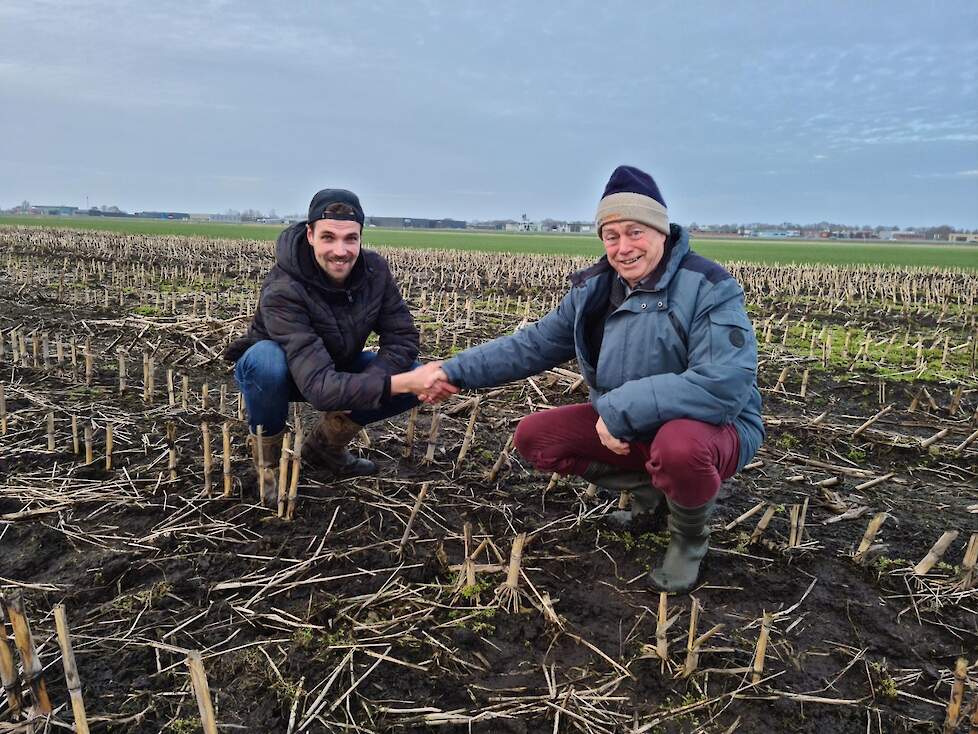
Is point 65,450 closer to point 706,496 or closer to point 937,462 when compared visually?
point 706,496

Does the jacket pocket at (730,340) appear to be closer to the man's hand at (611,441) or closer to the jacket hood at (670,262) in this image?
the jacket hood at (670,262)

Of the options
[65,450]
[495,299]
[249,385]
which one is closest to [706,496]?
[249,385]

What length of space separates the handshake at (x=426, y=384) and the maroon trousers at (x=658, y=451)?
0.51 metres

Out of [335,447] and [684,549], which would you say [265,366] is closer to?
[335,447]

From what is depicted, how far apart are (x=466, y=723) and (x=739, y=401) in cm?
194

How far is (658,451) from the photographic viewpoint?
10.5 feet

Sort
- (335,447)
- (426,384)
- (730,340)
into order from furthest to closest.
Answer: (335,447) < (426,384) < (730,340)

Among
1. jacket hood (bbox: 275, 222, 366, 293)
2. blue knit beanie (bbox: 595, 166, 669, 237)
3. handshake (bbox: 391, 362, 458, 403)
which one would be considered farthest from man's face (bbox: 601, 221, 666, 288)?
jacket hood (bbox: 275, 222, 366, 293)

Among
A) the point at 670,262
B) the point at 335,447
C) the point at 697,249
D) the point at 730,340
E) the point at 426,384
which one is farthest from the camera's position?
the point at 697,249

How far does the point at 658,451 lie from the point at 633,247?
1.04 m

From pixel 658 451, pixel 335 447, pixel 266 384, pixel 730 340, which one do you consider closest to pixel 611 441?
pixel 658 451

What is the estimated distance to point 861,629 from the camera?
119 inches

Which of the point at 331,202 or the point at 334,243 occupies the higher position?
the point at 331,202

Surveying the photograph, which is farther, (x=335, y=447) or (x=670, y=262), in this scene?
(x=335, y=447)
